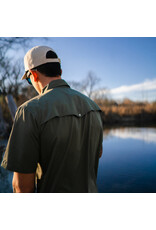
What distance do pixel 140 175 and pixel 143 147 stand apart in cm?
118

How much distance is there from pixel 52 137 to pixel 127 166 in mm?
3676

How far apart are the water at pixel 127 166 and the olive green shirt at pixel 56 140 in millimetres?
2412

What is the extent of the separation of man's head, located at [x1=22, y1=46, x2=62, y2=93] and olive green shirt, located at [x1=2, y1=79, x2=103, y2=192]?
0.04 m

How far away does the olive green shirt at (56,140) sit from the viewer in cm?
59

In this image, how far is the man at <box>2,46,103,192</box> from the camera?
1.95 ft

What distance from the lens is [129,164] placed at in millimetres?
3998

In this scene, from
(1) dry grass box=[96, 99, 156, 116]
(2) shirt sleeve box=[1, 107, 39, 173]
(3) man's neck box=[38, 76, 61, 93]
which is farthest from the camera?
(1) dry grass box=[96, 99, 156, 116]

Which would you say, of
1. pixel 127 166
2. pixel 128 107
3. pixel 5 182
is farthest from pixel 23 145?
pixel 128 107

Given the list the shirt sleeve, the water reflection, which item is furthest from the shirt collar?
the water reflection

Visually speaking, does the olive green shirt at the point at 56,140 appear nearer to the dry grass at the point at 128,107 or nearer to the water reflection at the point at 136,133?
the dry grass at the point at 128,107

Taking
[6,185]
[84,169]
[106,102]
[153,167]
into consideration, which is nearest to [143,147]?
[153,167]

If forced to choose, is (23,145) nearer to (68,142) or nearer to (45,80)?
(68,142)

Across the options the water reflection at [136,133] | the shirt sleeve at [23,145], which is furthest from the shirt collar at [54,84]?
the water reflection at [136,133]

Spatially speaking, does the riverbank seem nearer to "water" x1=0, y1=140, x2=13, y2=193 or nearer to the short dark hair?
"water" x1=0, y1=140, x2=13, y2=193
